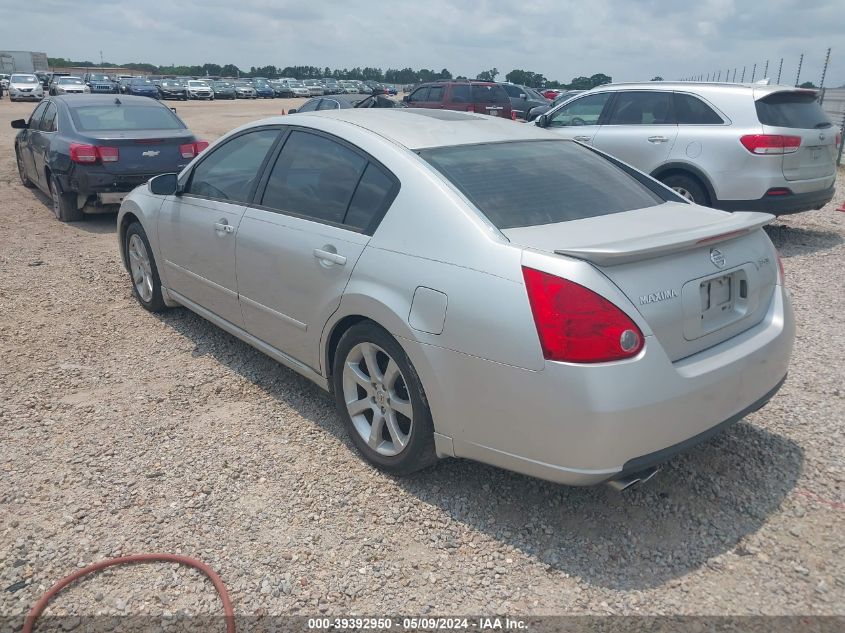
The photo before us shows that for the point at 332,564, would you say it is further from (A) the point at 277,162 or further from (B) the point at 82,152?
(B) the point at 82,152

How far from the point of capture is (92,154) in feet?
28.2

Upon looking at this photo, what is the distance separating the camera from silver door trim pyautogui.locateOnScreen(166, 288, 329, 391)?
12.7ft

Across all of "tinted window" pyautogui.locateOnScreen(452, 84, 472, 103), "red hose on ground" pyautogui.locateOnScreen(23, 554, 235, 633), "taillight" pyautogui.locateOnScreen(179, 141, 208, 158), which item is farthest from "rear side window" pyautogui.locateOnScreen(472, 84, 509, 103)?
"red hose on ground" pyautogui.locateOnScreen(23, 554, 235, 633)

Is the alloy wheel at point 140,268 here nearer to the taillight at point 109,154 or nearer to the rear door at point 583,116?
the taillight at point 109,154

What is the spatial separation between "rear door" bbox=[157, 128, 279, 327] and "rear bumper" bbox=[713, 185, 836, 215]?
534 centimetres

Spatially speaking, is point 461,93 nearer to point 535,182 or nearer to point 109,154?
point 109,154

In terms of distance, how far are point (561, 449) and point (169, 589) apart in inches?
62.9

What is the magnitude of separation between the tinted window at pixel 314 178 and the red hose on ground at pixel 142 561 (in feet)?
5.68

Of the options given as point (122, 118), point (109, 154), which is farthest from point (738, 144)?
point (122, 118)

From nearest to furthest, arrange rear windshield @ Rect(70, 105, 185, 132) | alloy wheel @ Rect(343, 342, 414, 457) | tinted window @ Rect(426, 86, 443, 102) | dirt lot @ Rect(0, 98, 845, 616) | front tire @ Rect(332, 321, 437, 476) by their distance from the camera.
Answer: dirt lot @ Rect(0, 98, 845, 616), front tire @ Rect(332, 321, 437, 476), alloy wheel @ Rect(343, 342, 414, 457), rear windshield @ Rect(70, 105, 185, 132), tinted window @ Rect(426, 86, 443, 102)

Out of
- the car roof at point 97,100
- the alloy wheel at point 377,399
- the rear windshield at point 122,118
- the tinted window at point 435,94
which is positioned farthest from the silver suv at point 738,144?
the tinted window at point 435,94

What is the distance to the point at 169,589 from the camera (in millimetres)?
2766

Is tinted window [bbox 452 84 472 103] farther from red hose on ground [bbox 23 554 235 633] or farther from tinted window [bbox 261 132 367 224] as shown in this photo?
red hose on ground [bbox 23 554 235 633]

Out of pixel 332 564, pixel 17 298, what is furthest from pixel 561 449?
pixel 17 298
